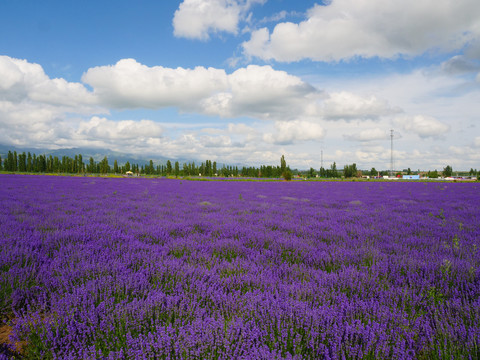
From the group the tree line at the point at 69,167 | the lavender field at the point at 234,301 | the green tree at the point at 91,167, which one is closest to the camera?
the lavender field at the point at 234,301

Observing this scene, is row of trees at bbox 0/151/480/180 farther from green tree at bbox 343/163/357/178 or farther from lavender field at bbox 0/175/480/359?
lavender field at bbox 0/175/480/359

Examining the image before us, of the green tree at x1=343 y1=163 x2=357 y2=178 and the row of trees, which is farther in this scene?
the green tree at x1=343 y1=163 x2=357 y2=178

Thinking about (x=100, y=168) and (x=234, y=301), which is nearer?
(x=234, y=301)

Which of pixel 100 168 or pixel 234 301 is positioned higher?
pixel 100 168

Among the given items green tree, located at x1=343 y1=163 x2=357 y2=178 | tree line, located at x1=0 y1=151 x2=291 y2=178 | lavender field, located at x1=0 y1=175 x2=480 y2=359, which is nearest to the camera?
lavender field, located at x1=0 y1=175 x2=480 y2=359

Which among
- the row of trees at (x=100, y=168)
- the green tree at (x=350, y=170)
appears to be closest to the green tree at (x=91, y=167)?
the row of trees at (x=100, y=168)

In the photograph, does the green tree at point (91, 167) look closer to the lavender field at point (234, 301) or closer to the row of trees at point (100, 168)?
the row of trees at point (100, 168)

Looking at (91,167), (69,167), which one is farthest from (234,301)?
(91,167)

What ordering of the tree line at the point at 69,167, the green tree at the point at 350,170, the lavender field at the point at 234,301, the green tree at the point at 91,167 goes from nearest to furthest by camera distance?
the lavender field at the point at 234,301, the tree line at the point at 69,167, the green tree at the point at 91,167, the green tree at the point at 350,170

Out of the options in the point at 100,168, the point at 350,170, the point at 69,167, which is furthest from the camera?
the point at 350,170

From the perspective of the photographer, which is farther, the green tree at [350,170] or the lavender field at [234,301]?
the green tree at [350,170]

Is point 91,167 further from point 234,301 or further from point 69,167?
point 234,301

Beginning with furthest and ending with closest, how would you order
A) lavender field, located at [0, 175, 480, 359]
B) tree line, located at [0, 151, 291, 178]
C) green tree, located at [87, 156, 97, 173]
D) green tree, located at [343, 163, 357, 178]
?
1. green tree, located at [343, 163, 357, 178]
2. green tree, located at [87, 156, 97, 173]
3. tree line, located at [0, 151, 291, 178]
4. lavender field, located at [0, 175, 480, 359]

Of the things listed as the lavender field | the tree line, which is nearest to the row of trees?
the tree line
